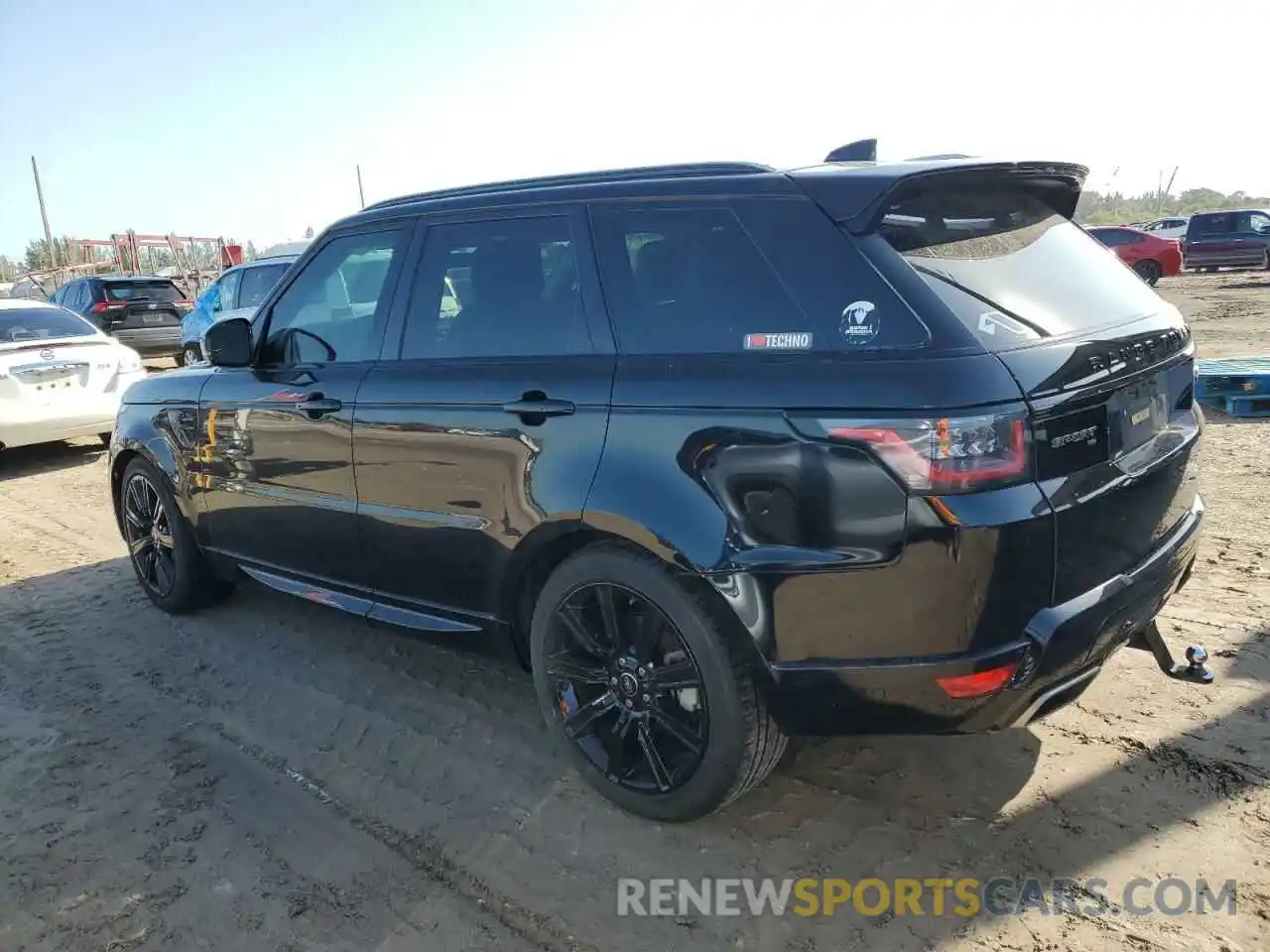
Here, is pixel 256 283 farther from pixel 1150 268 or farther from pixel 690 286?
pixel 1150 268

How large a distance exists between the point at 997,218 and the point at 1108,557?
102 centimetres

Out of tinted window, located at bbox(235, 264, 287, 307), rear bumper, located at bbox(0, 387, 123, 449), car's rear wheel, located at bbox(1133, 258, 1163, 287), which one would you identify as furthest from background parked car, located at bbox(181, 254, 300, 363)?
car's rear wheel, located at bbox(1133, 258, 1163, 287)

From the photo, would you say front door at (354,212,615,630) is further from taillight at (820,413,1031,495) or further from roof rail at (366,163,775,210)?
taillight at (820,413,1031,495)

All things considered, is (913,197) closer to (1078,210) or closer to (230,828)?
(1078,210)

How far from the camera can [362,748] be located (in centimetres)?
345

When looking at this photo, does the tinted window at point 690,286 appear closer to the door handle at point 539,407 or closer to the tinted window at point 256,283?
the door handle at point 539,407

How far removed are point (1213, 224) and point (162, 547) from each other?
27.4 m

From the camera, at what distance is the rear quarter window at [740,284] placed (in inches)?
93.8

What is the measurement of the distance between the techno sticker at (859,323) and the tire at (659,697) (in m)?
0.82

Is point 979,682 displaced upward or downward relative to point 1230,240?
downward

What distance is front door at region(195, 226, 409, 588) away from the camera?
3650mm

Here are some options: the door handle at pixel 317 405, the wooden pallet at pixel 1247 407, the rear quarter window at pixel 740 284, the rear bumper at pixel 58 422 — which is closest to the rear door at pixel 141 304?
the rear bumper at pixel 58 422

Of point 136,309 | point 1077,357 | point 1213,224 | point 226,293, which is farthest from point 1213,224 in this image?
point 1077,357

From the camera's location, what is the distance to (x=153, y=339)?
15.0 meters
